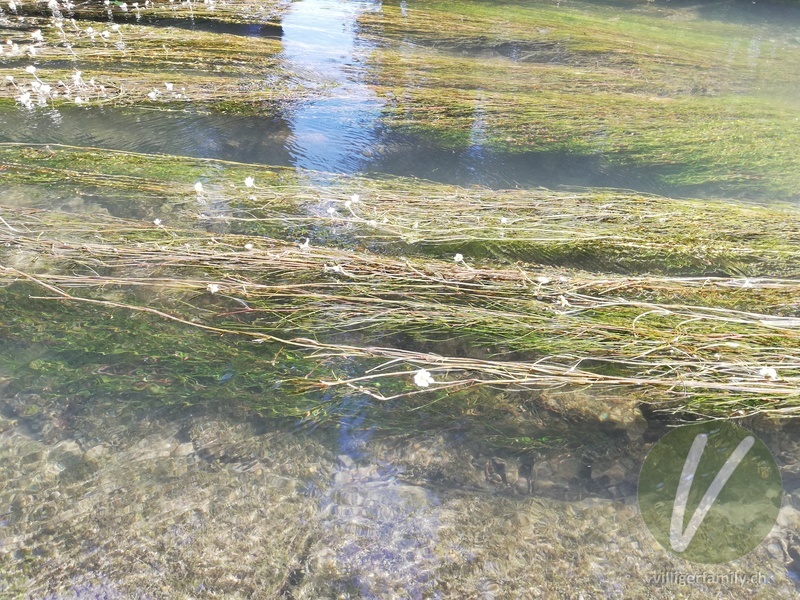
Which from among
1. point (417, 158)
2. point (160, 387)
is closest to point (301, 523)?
point (160, 387)

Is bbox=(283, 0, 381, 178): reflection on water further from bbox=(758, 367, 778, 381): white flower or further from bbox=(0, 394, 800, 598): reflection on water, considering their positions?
bbox=(758, 367, 778, 381): white flower

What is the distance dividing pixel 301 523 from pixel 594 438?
140 centimetres

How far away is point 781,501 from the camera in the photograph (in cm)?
214

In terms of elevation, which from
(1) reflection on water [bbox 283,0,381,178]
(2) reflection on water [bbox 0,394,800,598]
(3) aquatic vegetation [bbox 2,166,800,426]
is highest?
(1) reflection on water [bbox 283,0,381,178]

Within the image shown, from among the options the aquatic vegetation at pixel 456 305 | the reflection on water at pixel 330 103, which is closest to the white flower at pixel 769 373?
the aquatic vegetation at pixel 456 305

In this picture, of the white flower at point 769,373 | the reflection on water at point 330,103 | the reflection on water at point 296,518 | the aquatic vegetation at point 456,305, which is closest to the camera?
the reflection on water at point 296,518

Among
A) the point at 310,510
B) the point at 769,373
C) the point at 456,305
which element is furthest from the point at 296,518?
the point at 769,373

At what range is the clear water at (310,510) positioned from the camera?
1.83 meters

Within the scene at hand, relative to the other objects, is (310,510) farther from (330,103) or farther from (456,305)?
(330,103)

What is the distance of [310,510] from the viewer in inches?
81.2

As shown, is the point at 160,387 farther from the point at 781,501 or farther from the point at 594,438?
the point at 781,501

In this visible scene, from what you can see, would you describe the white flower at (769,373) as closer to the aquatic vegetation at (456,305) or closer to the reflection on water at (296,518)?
the aquatic vegetation at (456,305)

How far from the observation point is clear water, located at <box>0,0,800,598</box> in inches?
72.2

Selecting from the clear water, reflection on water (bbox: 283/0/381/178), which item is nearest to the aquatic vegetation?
the clear water
